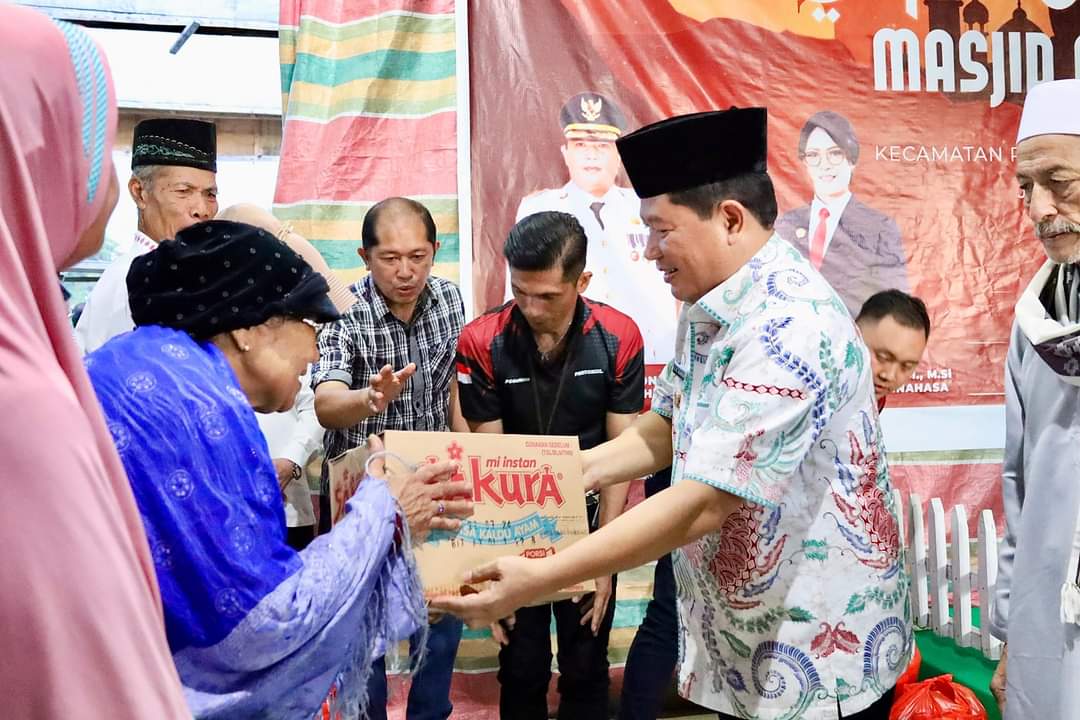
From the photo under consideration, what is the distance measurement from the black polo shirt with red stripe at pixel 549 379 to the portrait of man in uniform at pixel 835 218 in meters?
1.11

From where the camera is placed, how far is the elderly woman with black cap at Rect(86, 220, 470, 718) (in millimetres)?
1443

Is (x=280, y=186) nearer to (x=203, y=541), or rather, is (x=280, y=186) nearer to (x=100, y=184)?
(x=203, y=541)

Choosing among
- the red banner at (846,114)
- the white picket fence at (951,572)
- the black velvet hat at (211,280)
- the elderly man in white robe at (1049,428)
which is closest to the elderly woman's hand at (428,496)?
the black velvet hat at (211,280)

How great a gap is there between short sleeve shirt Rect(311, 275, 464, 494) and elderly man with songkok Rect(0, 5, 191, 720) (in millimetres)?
2451

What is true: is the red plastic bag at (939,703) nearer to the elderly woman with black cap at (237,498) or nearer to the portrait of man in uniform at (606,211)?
the portrait of man in uniform at (606,211)

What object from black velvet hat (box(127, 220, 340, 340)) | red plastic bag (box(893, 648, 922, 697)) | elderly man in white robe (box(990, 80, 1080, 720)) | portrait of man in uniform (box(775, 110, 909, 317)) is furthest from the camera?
portrait of man in uniform (box(775, 110, 909, 317))

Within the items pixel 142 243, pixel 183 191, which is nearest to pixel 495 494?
pixel 142 243

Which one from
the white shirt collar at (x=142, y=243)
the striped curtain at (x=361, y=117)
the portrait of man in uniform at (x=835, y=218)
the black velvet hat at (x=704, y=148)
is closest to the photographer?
the black velvet hat at (x=704, y=148)

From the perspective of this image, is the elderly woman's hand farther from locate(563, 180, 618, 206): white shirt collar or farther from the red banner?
locate(563, 180, 618, 206): white shirt collar

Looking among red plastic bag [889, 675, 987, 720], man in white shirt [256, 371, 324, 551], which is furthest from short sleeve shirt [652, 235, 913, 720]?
man in white shirt [256, 371, 324, 551]

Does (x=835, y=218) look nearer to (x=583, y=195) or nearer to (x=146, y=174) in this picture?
(x=583, y=195)

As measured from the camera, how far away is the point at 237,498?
1486 millimetres

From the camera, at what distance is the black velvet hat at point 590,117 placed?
12.6 feet

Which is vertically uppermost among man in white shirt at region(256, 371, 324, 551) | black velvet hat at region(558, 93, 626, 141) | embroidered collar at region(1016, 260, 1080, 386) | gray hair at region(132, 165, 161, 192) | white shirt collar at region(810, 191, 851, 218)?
black velvet hat at region(558, 93, 626, 141)
